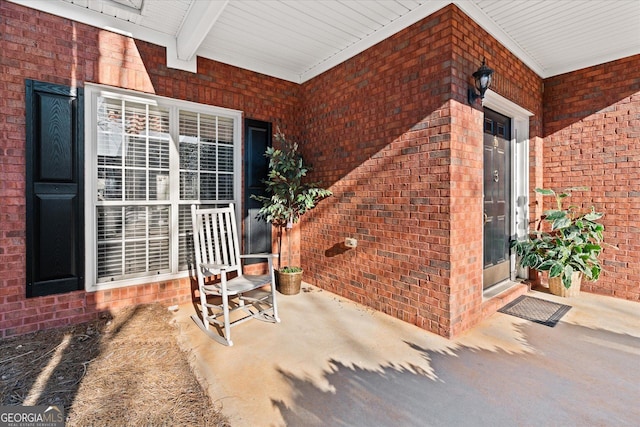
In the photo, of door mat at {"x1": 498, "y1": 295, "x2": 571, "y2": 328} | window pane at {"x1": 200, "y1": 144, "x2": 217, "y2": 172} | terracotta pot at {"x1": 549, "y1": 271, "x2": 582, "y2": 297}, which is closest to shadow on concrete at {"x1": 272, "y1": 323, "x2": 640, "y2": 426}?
door mat at {"x1": 498, "y1": 295, "x2": 571, "y2": 328}

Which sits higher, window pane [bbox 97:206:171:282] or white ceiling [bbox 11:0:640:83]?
white ceiling [bbox 11:0:640:83]

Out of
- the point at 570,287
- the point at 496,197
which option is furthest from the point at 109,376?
the point at 570,287

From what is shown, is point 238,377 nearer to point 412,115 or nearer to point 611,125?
point 412,115

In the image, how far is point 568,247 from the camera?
3779mm

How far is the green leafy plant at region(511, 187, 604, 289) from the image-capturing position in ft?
12.2

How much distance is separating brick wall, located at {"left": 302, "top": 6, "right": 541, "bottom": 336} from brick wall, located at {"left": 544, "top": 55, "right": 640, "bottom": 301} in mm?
651

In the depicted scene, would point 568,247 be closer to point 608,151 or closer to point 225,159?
point 608,151

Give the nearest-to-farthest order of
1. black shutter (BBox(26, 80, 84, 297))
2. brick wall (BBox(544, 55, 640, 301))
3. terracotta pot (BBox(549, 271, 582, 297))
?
black shutter (BBox(26, 80, 84, 297))
brick wall (BBox(544, 55, 640, 301))
terracotta pot (BBox(549, 271, 582, 297))

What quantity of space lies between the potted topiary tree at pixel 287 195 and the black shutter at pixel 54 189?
6.43 ft

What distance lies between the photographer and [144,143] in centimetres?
341

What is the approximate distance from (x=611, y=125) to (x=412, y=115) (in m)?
2.90

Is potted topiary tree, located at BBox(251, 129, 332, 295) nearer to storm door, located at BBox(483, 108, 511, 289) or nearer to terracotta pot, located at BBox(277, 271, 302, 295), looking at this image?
terracotta pot, located at BBox(277, 271, 302, 295)

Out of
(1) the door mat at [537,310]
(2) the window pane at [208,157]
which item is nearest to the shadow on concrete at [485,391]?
(1) the door mat at [537,310]

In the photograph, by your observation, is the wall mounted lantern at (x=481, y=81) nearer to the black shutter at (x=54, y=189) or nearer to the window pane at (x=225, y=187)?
the window pane at (x=225, y=187)
